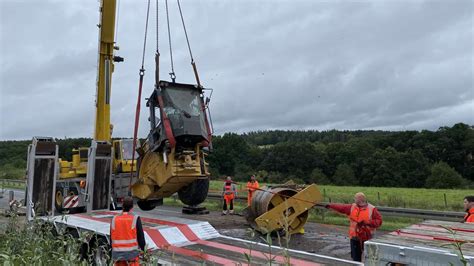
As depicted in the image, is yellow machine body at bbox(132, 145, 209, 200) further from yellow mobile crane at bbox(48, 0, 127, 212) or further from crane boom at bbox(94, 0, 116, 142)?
crane boom at bbox(94, 0, 116, 142)

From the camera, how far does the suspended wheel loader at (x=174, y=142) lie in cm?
838

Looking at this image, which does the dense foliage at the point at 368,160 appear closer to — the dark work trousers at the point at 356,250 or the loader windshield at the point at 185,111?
the loader windshield at the point at 185,111

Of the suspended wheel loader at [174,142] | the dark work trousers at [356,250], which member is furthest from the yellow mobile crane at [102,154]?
the dark work trousers at [356,250]

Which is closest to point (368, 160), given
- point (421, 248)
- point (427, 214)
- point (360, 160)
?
point (360, 160)

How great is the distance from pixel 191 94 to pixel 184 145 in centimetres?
116

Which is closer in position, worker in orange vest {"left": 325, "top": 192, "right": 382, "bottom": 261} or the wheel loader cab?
worker in orange vest {"left": 325, "top": 192, "right": 382, "bottom": 261}

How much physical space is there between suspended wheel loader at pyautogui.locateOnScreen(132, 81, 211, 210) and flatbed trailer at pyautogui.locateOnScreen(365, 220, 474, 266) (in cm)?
465

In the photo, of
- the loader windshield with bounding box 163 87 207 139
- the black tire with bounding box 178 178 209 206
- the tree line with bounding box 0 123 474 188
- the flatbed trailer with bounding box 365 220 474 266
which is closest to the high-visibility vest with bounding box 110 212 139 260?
the flatbed trailer with bounding box 365 220 474 266

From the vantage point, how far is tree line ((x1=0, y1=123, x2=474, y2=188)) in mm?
53469

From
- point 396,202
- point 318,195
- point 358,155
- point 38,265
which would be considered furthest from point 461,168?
point 38,265

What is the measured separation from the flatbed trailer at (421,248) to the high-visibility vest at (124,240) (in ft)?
9.36

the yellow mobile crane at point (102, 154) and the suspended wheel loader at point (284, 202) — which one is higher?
the yellow mobile crane at point (102, 154)

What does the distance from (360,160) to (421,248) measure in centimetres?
5729

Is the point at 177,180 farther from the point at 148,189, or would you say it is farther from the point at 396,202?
the point at 396,202
